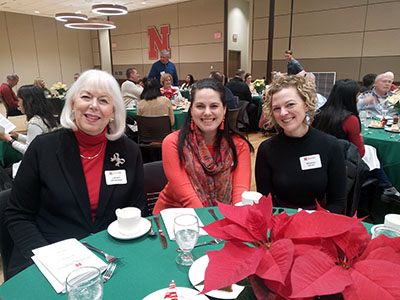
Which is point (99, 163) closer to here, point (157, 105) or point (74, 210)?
point (74, 210)

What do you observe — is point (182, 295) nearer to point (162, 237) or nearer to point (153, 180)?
→ point (162, 237)

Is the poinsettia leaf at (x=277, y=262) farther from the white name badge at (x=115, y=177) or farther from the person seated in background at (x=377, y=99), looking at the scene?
the person seated in background at (x=377, y=99)

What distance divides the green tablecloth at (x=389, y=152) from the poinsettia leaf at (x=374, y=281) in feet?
9.53

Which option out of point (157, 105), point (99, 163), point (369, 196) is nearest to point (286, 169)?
point (99, 163)

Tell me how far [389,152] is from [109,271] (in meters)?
2.98

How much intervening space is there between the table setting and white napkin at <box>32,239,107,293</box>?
0.02 meters

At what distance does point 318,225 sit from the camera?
524 millimetres

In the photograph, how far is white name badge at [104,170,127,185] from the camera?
4.96ft

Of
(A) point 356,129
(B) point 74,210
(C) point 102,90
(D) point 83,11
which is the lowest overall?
(B) point 74,210


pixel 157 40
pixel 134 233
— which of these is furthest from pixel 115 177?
pixel 157 40

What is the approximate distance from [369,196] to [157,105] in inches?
113

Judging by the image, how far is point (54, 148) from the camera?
4.80ft

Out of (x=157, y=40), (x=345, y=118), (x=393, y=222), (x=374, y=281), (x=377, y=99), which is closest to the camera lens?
(x=374, y=281)

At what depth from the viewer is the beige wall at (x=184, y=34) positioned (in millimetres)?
10586
